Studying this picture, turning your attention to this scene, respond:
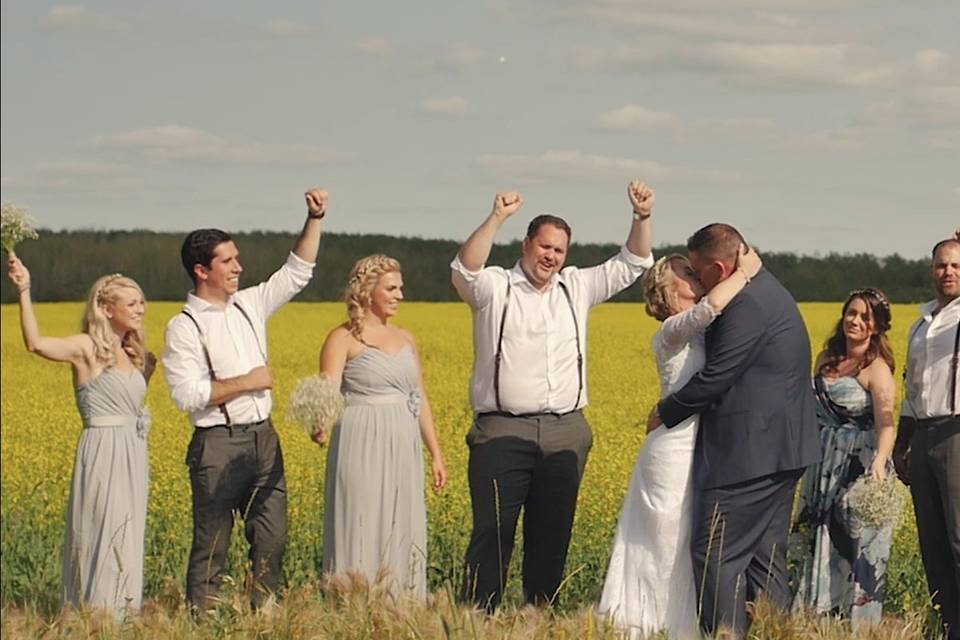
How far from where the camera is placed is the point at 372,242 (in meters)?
40.8

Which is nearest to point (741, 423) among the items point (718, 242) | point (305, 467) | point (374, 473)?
point (718, 242)

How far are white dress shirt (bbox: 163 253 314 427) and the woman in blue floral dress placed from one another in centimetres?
299

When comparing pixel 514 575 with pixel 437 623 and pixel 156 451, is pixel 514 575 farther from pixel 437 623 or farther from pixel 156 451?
pixel 156 451

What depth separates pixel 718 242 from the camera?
695cm

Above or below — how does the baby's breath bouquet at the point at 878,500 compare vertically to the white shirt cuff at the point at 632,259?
below

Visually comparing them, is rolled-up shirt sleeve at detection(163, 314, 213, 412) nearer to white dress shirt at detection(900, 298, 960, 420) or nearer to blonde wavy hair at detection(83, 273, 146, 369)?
blonde wavy hair at detection(83, 273, 146, 369)

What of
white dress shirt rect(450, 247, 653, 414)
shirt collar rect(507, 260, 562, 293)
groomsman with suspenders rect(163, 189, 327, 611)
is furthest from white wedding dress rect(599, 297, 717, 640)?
groomsman with suspenders rect(163, 189, 327, 611)

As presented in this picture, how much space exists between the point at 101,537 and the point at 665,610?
301 cm

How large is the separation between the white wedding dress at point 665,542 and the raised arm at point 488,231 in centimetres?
113

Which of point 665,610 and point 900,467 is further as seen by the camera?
point 900,467

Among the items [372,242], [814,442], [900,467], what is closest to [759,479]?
[814,442]

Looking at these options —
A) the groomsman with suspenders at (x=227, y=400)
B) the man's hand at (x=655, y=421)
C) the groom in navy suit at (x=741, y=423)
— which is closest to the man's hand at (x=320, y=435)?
the groomsman with suspenders at (x=227, y=400)

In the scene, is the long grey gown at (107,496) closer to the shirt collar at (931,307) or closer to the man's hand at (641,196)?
the man's hand at (641,196)

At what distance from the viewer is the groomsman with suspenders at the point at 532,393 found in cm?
813
